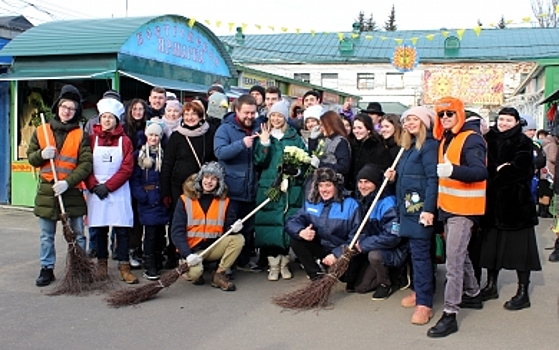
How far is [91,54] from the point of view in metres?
9.38

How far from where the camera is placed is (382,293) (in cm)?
538

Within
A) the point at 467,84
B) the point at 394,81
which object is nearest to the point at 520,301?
the point at 467,84

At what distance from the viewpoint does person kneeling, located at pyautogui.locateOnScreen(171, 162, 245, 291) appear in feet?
18.1

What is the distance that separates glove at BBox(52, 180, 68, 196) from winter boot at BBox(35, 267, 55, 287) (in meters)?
0.81

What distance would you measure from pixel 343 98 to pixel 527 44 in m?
15.3

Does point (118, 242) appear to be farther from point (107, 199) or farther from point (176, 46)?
point (176, 46)

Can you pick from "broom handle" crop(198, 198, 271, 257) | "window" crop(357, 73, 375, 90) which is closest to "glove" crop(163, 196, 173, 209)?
"broom handle" crop(198, 198, 271, 257)

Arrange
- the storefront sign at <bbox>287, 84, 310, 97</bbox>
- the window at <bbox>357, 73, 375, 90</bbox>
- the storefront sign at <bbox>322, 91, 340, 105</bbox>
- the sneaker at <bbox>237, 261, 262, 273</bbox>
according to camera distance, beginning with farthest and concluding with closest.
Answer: the window at <bbox>357, 73, 375, 90</bbox> → the storefront sign at <bbox>322, 91, 340, 105</bbox> → the storefront sign at <bbox>287, 84, 310, 97</bbox> → the sneaker at <bbox>237, 261, 262, 273</bbox>

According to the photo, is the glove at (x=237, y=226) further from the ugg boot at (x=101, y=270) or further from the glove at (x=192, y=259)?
the ugg boot at (x=101, y=270)

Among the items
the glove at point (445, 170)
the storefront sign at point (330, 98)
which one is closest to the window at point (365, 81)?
the storefront sign at point (330, 98)

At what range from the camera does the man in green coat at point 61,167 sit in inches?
216

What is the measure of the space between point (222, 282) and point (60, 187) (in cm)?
175

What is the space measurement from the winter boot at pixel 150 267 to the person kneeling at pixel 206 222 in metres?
0.47

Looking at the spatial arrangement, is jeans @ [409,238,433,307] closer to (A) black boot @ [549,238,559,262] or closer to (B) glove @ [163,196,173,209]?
(B) glove @ [163,196,173,209]
